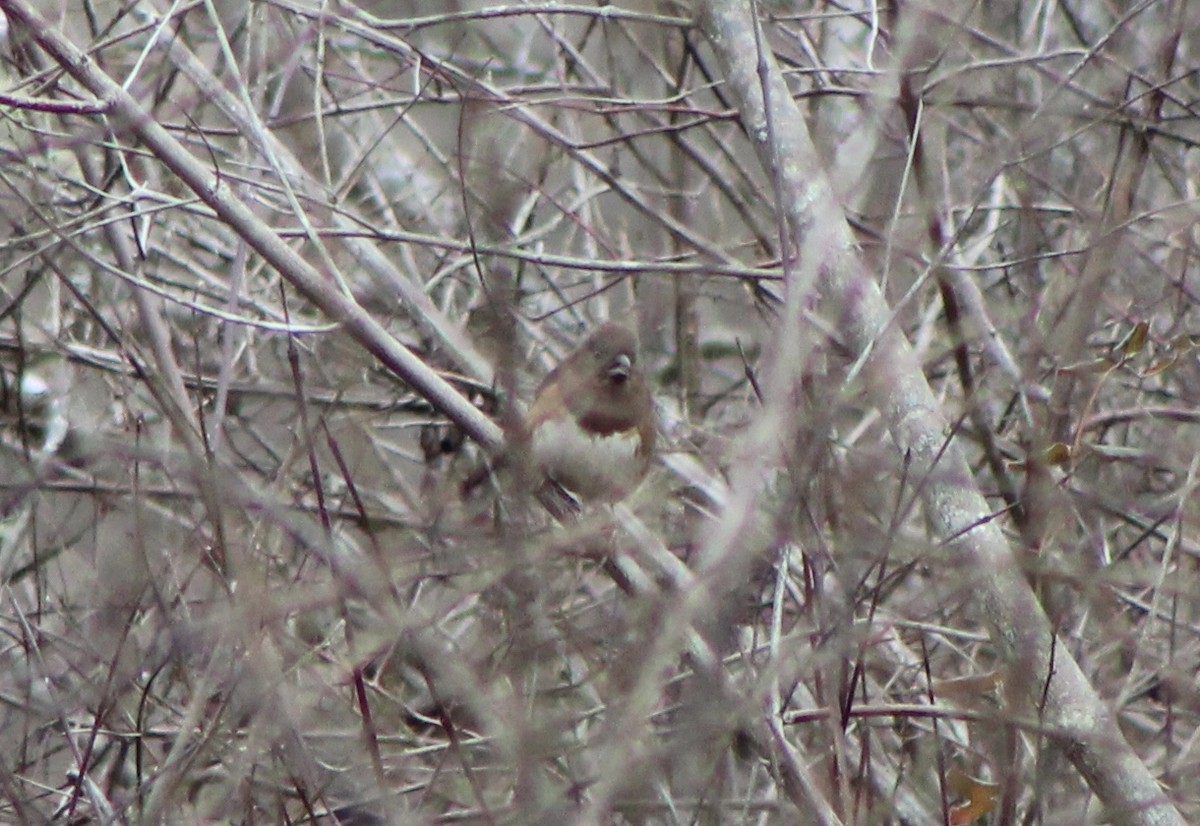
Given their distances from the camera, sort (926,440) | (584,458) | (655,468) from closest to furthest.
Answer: (926,440)
(584,458)
(655,468)

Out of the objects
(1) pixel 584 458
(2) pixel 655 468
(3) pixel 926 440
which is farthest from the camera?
(2) pixel 655 468

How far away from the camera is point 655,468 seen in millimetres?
3727

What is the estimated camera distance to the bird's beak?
3.35 m

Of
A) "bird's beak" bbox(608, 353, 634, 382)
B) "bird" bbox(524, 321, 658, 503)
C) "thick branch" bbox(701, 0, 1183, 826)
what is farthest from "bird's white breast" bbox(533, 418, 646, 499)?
"thick branch" bbox(701, 0, 1183, 826)

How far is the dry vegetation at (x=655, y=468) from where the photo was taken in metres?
1.68

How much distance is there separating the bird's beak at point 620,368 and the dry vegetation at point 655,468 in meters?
0.12

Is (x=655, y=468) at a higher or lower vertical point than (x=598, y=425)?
lower

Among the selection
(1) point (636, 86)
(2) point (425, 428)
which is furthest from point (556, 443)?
(1) point (636, 86)

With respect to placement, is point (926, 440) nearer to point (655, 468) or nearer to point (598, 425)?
point (598, 425)

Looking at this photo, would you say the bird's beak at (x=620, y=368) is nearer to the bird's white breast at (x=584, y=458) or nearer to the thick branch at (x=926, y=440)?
the bird's white breast at (x=584, y=458)

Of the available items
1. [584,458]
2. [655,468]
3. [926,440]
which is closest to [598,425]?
[584,458]

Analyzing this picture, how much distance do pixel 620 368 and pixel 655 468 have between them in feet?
1.44

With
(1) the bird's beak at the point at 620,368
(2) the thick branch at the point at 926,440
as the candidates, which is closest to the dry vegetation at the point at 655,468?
(2) the thick branch at the point at 926,440

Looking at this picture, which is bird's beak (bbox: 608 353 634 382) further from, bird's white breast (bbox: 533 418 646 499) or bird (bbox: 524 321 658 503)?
bird's white breast (bbox: 533 418 646 499)
